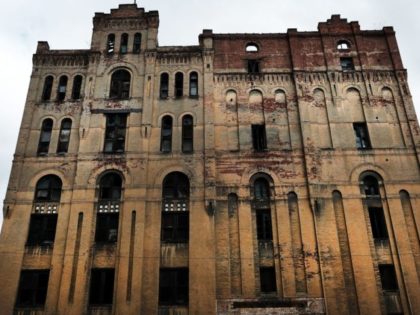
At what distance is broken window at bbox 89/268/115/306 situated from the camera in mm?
22125

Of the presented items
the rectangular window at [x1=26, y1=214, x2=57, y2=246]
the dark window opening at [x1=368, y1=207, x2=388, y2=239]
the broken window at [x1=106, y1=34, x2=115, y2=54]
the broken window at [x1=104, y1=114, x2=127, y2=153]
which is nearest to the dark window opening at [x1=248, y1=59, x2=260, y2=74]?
the broken window at [x1=104, y1=114, x2=127, y2=153]

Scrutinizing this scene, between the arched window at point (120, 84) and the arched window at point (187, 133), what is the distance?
4.51 metres

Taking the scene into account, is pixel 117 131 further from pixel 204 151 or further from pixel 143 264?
pixel 143 264

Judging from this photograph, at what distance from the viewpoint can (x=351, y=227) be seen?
77.5 ft

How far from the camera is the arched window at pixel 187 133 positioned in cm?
2658

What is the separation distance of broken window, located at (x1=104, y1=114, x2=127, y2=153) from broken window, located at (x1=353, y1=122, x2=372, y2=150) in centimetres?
1518

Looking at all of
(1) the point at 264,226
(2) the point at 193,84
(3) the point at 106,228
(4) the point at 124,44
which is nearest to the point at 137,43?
(4) the point at 124,44

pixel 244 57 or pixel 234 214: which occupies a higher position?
pixel 244 57

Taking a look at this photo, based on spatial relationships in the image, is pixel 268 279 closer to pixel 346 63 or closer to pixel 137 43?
pixel 346 63

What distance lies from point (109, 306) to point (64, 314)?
231cm

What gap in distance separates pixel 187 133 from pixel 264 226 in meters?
7.85

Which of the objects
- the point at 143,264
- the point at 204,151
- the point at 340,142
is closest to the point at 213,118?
the point at 204,151

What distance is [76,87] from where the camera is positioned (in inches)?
1137

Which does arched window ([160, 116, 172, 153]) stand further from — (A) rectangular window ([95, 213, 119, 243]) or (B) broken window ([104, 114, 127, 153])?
(A) rectangular window ([95, 213, 119, 243])
